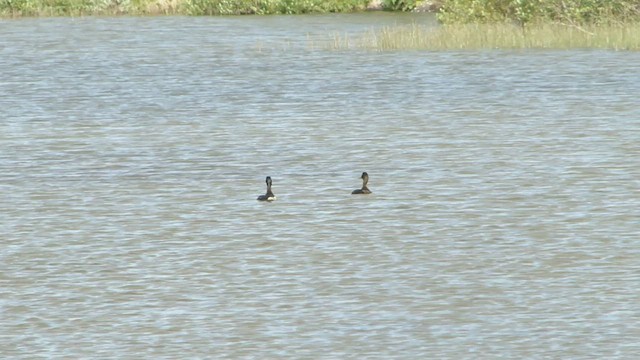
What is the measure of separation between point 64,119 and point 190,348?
18631 mm

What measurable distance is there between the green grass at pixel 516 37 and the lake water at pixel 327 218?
14.3 feet

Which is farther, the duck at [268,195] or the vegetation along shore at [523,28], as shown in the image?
the vegetation along shore at [523,28]

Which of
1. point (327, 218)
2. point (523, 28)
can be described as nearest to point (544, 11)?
point (523, 28)

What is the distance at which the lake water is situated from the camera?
476 inches

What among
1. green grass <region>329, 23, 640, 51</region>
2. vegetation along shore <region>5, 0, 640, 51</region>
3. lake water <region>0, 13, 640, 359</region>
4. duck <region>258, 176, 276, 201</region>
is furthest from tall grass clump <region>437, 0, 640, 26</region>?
duck <region>258, 176, 276, 201</region>

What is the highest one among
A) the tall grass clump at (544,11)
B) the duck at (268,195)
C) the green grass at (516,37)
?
the duck at (268,195)

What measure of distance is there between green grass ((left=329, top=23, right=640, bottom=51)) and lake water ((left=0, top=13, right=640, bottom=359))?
14.3ft

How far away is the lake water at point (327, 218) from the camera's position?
476 inches

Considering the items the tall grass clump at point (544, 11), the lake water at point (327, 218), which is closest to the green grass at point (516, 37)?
the tall grass clump at point (544, 11)

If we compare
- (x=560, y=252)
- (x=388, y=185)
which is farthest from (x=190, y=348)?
(x=388, y=185)

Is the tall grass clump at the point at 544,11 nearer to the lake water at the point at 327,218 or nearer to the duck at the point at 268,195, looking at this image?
the lake water at the point at 327,218

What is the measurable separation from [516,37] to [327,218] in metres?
26.1

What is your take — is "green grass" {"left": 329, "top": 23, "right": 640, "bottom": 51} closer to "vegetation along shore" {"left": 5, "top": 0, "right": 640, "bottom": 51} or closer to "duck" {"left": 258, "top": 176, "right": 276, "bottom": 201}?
"vegetation along shore" {"left": 5, "top": 0, "right": 640, "bottom": 51}

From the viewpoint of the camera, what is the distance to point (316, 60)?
143 ft
